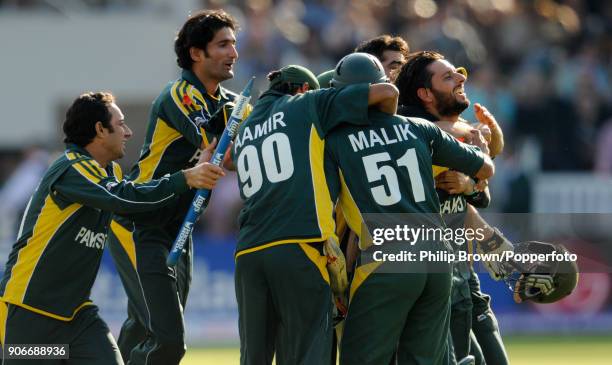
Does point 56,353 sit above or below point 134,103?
below

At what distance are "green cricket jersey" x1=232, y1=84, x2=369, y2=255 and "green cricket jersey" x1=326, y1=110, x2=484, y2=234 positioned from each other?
0.37ft

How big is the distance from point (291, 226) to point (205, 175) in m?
0.88

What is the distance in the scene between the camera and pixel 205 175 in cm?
830

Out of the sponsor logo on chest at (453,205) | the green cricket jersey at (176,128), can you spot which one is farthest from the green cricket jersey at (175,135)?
the sponsor logo on chest at (453,205)

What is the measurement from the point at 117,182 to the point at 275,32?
35.8ft

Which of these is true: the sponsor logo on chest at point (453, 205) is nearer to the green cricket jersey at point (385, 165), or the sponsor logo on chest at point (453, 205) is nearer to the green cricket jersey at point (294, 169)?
the green cricket jersey at point (385, 165)

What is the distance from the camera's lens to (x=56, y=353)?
8070 millimetres

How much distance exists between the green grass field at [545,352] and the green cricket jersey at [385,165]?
6.02m

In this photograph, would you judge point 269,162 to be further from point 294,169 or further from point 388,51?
point 388,51

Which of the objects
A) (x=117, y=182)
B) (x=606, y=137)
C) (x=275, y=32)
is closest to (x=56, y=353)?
(x=117, y=182)

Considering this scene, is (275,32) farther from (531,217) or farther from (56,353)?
(56,353)

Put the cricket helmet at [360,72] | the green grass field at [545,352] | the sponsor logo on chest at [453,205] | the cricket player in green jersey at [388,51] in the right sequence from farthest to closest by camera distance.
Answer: the green grass field at [545,352] → the cricket player in green jersey at [388,51] → the sponsor logo on chest at [453,205] → the cricket helmet at [360,72]

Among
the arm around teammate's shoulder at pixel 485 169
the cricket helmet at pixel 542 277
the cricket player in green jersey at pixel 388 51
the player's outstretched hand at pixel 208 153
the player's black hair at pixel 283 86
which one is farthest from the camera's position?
the cricket player in green jersey at pixel 388 51

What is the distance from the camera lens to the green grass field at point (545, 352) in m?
13.9
